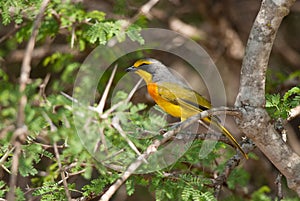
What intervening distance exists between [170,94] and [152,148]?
70.0 inches

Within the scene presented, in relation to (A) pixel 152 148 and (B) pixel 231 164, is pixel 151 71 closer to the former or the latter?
(B) pixel 231 164

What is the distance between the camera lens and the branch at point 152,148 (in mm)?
2498

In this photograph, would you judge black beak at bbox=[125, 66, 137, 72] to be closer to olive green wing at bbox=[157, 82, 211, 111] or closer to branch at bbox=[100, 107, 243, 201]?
olive green wing at bbox=[157, 82, 211, 111]

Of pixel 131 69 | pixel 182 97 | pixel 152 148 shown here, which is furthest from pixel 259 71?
pixel 131 69

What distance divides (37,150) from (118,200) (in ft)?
9.40

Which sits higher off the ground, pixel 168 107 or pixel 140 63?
pixel 140 63

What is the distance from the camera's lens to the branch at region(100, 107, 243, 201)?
2498 mm

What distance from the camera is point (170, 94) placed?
4.46 m

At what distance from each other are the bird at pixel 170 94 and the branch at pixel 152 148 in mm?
991

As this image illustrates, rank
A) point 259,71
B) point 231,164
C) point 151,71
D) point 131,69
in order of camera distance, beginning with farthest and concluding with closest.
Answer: point 151,71 → point 131,69 → point 231,164 → point 259,71

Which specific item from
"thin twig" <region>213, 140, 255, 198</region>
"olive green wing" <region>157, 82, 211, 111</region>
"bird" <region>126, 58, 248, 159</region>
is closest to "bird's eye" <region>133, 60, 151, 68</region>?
"bird" <region>126, 58, 248, 159</region>

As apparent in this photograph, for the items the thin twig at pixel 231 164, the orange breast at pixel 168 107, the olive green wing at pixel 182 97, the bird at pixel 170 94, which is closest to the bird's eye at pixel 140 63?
the bird at pixel 170 94

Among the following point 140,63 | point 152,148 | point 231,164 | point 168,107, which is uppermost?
point 140,63

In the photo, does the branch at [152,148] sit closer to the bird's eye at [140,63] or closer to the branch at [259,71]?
the branch at [259,71]
